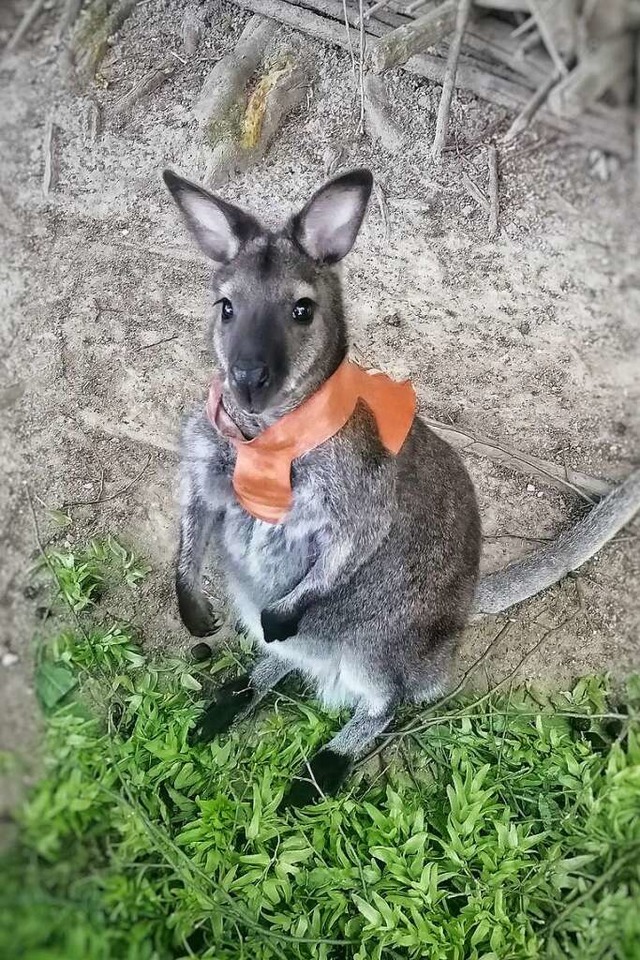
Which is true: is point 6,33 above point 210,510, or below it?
above

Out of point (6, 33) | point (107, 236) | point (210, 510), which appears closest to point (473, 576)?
point (210, 510)

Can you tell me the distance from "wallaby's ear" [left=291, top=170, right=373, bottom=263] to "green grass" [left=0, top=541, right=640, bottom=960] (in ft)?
3.25

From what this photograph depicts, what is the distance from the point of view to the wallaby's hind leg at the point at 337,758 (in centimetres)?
214

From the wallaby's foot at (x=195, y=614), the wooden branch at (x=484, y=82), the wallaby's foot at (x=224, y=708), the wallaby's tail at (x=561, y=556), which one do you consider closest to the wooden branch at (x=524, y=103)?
the wooden branch at (x=484, y=82)

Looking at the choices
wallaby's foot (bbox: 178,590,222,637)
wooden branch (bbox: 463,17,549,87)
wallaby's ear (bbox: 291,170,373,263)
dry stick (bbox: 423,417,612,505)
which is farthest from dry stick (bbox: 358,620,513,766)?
wooden branch (bbox: 463,17,549,87)

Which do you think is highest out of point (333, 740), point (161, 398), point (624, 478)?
point (161, 398)

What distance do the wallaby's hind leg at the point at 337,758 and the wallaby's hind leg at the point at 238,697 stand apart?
0.24 metres

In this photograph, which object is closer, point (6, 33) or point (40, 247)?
point (6, 33)

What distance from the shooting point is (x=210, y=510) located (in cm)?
214

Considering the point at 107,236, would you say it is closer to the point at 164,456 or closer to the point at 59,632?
the point at 164,456

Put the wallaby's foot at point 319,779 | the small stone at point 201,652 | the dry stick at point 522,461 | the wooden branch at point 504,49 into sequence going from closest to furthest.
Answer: the wooden branch at point 504,49 → the dry stick at point 522,461 → the wallaby's foot at point 319,779 → the small stone at point 201,652

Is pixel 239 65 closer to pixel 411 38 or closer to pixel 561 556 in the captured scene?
pixel 411 38

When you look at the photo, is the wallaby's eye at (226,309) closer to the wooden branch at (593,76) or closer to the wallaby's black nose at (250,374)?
the wallaby's black nose at (250,374)

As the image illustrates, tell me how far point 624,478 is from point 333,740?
1099 millimetres
